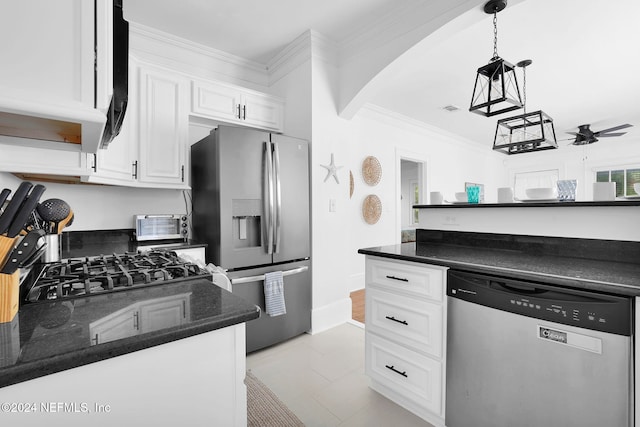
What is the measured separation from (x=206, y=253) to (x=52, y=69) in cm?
186

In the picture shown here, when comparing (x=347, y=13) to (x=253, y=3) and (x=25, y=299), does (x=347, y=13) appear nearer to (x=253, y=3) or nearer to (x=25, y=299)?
(x=253, y=3)

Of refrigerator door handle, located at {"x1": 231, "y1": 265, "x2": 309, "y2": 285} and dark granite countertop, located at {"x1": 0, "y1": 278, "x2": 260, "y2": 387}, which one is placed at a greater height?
dark granite countertop, located at {"x1": 0, "y1": 278, "x2": 260, "y2": 387}

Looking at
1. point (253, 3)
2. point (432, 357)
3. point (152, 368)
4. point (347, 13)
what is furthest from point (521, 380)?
point (253, 3)

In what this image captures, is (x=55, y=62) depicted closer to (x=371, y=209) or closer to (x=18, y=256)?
(x=18, y=256)

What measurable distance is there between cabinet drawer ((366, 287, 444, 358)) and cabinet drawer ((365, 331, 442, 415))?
0.06 metres

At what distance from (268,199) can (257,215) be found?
161mm

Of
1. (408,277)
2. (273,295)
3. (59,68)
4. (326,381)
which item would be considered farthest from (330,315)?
(59,68)

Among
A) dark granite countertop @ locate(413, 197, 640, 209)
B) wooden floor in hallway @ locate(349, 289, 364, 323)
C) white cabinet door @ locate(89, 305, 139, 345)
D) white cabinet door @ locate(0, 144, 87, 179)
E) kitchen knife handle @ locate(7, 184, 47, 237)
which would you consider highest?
white cabinet door @ locate(0, 144, 87, 179)

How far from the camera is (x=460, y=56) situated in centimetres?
311

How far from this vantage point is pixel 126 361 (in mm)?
669

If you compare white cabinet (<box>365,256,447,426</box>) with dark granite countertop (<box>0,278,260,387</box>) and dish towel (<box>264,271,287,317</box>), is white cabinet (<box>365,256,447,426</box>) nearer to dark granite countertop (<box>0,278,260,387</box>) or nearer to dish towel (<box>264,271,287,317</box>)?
dish towel (<box>264,271,287,317</box>)

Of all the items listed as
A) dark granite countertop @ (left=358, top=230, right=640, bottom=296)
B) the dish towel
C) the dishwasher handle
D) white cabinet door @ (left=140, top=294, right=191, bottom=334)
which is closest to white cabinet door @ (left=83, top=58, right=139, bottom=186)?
the dish towel

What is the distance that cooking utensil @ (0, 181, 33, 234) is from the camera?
73 centimetres

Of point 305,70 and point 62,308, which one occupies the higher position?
point 305,70
